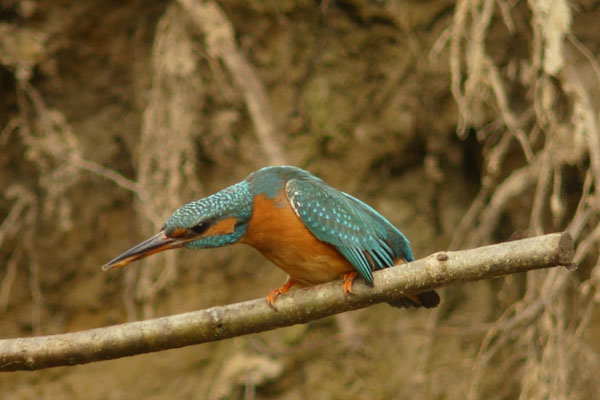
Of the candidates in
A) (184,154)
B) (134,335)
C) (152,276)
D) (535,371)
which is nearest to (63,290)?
(152,276)

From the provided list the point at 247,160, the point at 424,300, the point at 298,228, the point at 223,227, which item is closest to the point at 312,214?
the point at 298,228

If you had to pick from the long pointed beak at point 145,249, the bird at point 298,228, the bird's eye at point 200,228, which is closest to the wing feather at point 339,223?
the bird at point 298,228

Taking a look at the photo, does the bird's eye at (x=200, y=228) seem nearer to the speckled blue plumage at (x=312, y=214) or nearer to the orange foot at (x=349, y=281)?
the speckled blue plumage at (x=312, y=214)

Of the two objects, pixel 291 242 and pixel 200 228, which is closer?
pixel 200 228

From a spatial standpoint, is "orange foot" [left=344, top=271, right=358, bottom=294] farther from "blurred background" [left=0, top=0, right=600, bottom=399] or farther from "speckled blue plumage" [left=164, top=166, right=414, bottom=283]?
"blurred background" [left=0, top=0, right=600, bottom=399]

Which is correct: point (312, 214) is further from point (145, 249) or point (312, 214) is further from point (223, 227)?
point (145, 249)

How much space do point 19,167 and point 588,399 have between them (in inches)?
117

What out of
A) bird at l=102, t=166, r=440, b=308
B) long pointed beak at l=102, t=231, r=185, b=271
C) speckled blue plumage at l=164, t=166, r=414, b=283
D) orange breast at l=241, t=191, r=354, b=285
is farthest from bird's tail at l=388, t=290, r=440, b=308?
long pointed beak at l=102, t=231, r=185, b=271

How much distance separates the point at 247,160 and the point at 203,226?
1.73m

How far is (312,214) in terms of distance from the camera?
2.48 meters

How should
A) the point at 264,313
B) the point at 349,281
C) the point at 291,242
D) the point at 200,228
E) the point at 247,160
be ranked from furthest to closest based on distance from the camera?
1. the point at 247,160
2. the point at 291,242
3. the point at 200,228
4. the point at 349,281
5. the point at 264,313

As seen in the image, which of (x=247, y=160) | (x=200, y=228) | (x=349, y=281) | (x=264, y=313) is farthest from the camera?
(x=247, y=160)

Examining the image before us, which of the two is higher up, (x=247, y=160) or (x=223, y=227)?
(x=223, y=227)

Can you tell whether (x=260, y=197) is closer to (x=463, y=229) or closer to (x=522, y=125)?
(x=463, y=229)
